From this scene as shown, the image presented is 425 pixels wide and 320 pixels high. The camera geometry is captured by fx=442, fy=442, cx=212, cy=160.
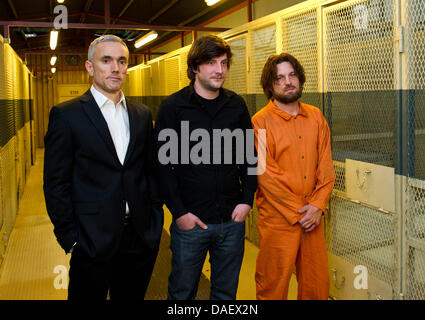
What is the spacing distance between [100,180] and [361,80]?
1697 millimetres

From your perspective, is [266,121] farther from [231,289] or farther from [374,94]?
[231,289]

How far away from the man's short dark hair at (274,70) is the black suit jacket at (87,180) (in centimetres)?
103

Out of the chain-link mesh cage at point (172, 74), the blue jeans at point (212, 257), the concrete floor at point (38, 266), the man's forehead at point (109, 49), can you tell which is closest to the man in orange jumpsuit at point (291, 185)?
the blue jeans at point (212, 257)

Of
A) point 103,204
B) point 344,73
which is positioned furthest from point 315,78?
point 103,204

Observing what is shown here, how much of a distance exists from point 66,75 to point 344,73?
15.2 meters

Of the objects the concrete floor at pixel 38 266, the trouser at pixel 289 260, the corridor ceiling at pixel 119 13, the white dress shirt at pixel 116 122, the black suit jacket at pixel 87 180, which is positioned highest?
the corridor ceiling at pixel 119 13

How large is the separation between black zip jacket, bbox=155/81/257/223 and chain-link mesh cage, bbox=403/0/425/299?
97 cm

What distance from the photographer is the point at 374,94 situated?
8.67 feet

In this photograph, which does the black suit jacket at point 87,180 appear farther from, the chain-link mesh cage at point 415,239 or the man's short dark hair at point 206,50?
the chain-link mesh cage at point 415,239

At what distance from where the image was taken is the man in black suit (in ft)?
6.55

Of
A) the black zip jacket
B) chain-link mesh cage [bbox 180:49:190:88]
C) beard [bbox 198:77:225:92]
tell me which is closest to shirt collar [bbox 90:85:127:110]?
the black zip jacket

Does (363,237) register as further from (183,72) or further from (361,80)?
(183,72)

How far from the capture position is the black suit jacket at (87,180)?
6.52 ft

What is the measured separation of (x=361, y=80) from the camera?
107 inches
